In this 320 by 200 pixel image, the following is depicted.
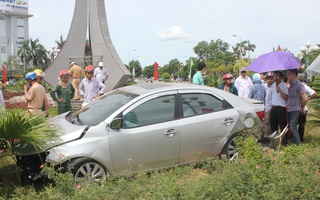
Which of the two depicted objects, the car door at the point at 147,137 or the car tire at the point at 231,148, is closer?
the car door at the point at 147,137

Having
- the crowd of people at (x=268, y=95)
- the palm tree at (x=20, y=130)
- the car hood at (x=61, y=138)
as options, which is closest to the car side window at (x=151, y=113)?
the car hood at (x=61, y=138)

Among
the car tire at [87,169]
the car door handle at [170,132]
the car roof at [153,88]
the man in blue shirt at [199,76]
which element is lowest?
the car tire at [87,169]

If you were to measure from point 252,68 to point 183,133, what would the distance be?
2.67 metres

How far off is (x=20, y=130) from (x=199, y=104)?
2.89m

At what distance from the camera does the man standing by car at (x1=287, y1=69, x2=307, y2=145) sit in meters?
7.19

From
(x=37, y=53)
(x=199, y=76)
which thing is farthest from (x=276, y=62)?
(x=37, y=53)

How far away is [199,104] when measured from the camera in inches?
239

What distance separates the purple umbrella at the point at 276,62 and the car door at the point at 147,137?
7.83 ft

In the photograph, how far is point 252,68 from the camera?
7562 millimetres

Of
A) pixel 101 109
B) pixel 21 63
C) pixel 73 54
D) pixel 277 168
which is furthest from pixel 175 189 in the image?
pixel 21 63

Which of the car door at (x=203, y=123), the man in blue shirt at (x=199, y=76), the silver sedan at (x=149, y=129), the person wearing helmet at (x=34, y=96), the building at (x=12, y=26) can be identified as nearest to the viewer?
the silver sedan at (x=149, y=129)

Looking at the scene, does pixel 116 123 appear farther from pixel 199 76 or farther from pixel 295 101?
pixel 199 76

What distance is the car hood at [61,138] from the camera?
176 inches

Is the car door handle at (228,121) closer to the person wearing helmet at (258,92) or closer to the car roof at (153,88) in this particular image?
the car roof at (153,88)
